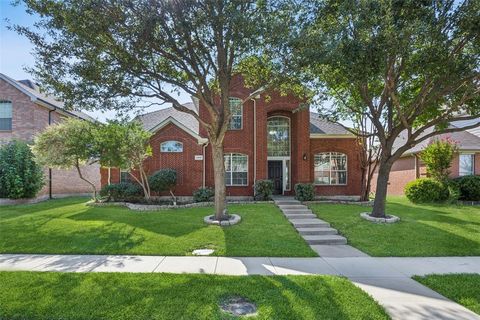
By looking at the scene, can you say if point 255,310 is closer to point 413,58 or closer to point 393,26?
point 393,26

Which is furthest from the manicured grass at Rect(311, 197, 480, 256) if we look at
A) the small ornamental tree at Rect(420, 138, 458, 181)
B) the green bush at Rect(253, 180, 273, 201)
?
the small ornamental tree at Rect(420, 138, 458, 181)

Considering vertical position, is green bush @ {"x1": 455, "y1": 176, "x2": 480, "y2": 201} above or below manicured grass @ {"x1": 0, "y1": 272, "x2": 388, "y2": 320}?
above

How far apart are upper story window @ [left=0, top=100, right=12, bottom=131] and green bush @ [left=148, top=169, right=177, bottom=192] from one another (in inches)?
437

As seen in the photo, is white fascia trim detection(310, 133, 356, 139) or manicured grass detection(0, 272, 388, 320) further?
white fascia trim detection(310, 133, 356, 139)

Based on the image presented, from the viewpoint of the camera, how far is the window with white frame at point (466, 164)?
18625 millimetres

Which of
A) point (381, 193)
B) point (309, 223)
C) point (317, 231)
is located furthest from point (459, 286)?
point (381, 193)

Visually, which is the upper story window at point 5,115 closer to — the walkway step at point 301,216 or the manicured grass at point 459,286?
the walkway step at point 301,216

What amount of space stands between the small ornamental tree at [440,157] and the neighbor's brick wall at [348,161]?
3903 millimetres

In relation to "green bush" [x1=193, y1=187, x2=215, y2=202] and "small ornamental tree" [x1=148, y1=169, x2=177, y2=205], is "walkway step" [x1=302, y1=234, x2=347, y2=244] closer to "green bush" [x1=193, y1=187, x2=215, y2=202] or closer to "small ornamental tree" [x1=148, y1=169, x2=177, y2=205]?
"green bush" [x1=193, y1=187, x2=215, y2=202]

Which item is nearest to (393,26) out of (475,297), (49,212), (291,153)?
(475,297)

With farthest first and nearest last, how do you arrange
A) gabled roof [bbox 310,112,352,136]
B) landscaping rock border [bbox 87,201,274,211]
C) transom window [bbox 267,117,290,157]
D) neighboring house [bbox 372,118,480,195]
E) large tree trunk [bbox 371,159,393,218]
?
neighboring house [bbox 372,118,480,195], transom window [bbox 267,117,290,157], gabled roof [bbox 310,112,352,136], landscaping rock border [bbox 87,201,274,211], large tree trunk [bbox 371,159,393,218]

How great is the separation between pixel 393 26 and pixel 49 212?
48.4 feet

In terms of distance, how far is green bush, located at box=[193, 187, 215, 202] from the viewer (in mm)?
15453

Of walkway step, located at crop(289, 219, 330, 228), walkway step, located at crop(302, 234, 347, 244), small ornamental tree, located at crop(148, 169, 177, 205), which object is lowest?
walkway step, located at crop(302, 234, 347, 244)
